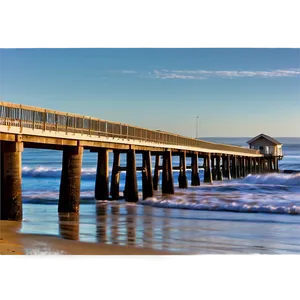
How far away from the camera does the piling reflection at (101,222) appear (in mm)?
8277

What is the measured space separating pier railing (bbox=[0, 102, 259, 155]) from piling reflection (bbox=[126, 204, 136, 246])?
1900 millimetres

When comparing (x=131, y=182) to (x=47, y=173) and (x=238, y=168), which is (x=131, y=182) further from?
(x=238, y=168)

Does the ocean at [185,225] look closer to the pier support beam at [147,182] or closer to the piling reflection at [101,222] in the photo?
the piling reflection at [101,222]

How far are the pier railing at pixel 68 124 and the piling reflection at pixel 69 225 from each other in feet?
5.56

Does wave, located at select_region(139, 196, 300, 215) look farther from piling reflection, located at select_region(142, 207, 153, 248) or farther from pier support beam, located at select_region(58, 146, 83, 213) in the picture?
pier support beam, located at select_region(58, 146, 83, 213)

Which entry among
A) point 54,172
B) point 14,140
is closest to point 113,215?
point 14,140

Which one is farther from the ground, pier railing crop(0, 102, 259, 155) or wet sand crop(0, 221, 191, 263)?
pier railing crop(0, 102, 259, 155)

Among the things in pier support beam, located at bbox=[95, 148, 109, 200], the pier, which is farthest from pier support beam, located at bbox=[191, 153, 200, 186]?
pier support beam, located at bbox=[95, 148, 109, 200]

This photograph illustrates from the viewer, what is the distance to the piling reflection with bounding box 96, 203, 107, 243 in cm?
828

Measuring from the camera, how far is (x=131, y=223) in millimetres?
10602

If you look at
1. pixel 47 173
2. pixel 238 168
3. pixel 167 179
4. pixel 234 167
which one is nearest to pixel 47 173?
pixel 47 173

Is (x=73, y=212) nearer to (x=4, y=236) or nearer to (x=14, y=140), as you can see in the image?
(x=14, y=140)
